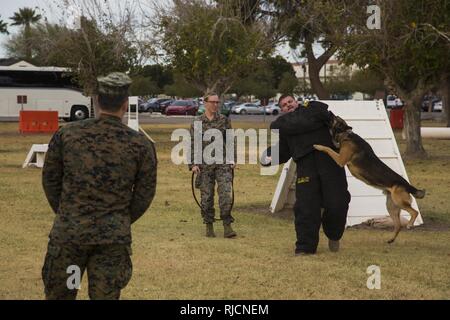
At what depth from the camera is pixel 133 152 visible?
510cm

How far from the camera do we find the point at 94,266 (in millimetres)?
5074

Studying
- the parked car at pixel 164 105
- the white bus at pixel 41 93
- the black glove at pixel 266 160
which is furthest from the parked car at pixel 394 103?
the black glove at pixel 266 160

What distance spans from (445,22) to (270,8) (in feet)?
69.7

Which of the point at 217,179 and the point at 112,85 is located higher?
the point at 112,85

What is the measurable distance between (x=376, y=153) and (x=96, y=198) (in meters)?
7.75

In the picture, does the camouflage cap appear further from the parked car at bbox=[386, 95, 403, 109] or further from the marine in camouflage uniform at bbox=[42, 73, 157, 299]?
the parked car at bbox=[386, 95, 403, 109]

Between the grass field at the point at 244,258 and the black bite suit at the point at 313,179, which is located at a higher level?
the black bite suit at the point at 313,179

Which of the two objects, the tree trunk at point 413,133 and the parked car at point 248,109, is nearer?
the tree trunk at point 413,133

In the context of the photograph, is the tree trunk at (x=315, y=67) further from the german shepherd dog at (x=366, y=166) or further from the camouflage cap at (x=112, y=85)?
the camouflage cap at (x=112, y=85)

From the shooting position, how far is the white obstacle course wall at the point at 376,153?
11844 mm

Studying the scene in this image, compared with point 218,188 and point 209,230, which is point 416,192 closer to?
point 218,188

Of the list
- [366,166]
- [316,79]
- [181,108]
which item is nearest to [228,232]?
[366,166]

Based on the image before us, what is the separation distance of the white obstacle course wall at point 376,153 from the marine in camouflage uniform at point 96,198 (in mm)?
7042
